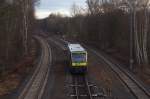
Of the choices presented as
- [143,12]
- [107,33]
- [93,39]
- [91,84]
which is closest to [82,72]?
[91,84]

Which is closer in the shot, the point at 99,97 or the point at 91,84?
the point at 99,97

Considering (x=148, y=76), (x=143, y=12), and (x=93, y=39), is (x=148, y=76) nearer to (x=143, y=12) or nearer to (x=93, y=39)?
(x=143, y=12)

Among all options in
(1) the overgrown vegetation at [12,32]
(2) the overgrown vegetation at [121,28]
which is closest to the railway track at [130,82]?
(2) the overgrown vegetation at [121,28]

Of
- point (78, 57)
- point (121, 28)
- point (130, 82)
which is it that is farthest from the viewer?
point (121, 28)

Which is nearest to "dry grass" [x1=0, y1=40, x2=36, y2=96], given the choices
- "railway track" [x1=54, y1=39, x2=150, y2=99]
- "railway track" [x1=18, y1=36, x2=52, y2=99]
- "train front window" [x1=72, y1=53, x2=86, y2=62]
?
"railway track" [x1=18, y1=36, x2=52, y2=99]

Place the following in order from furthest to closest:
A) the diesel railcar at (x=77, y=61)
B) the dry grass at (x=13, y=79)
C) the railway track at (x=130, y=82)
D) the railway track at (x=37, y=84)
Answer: the diesel railcar at (x=77, y=61) < the dry grass at (x=13, y=79) < the railway track at (x=37, y=84) < the railway track at (x=130, y=82)

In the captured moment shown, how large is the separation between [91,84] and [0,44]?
22051 millimetres

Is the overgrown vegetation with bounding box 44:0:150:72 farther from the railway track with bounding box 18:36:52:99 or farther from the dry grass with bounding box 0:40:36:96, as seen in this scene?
the dry grass with bounding box 0:40:36:96

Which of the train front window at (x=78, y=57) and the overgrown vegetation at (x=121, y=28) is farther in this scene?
the overgrown vegetation at (x=121, y=28)

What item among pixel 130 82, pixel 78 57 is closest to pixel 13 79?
pixel 78 57

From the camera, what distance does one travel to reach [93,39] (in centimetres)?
9231

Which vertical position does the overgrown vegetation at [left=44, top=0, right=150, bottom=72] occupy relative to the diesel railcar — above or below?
above

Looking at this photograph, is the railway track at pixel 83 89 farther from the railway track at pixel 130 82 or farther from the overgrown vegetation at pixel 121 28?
the overgrown vegetation at pixel 121 28

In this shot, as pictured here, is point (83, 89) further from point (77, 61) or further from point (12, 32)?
point (12, 32)
